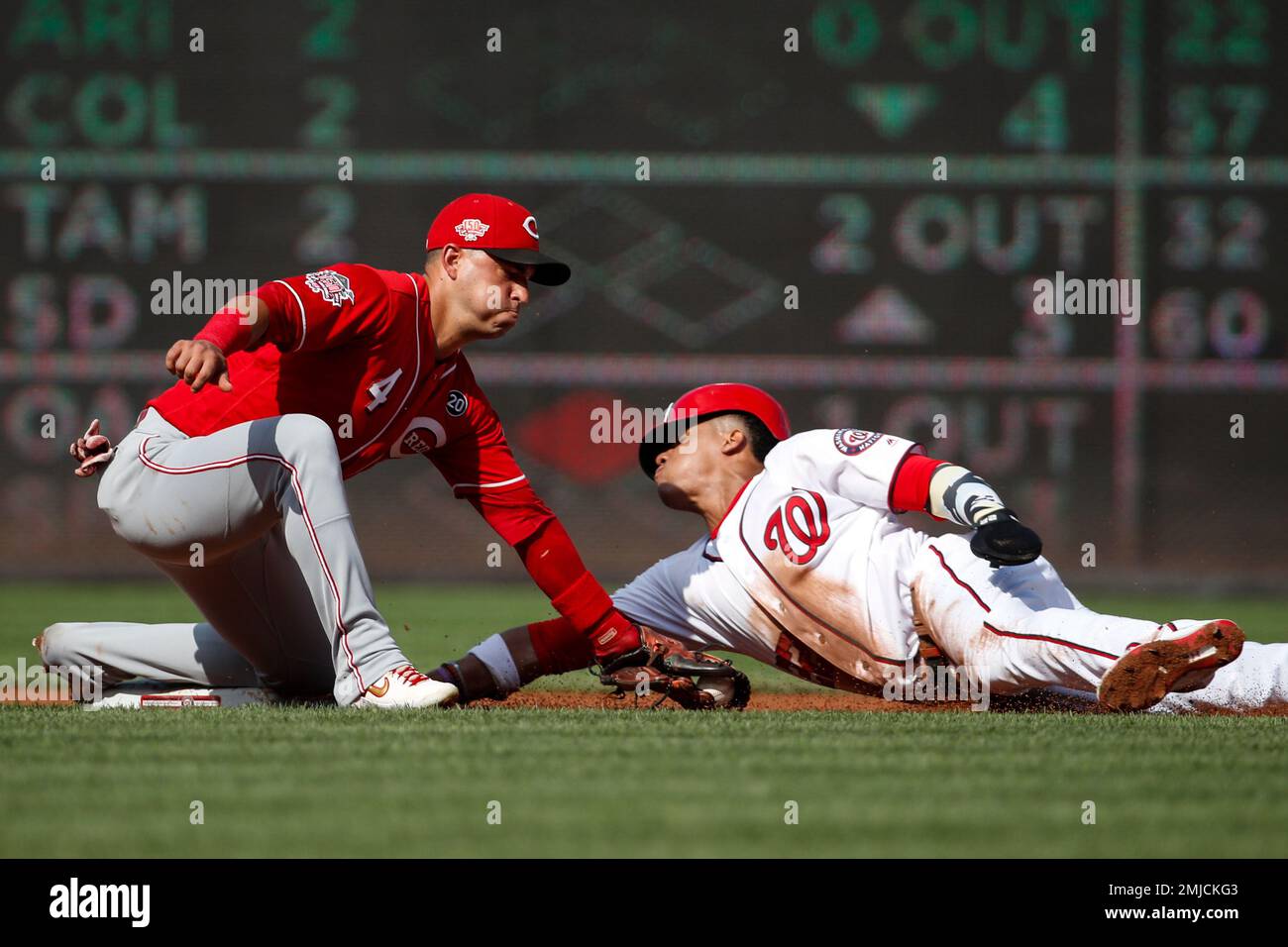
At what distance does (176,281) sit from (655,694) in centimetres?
437

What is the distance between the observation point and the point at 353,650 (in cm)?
269

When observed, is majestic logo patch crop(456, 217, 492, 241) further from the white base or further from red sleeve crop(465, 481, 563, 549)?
the white base

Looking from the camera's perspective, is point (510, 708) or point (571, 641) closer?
point (510, 708)

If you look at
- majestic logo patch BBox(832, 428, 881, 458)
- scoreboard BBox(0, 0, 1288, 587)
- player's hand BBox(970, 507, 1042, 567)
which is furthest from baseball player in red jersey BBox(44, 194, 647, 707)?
scoreboard BBox(0, 0, 1288, 587)

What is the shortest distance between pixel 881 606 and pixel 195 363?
1401 mm

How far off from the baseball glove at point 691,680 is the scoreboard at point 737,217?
384cm

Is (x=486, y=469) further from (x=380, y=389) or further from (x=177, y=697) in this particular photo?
(x=177, y=697)

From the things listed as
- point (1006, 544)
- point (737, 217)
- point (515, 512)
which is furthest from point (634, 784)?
point (737, 217)

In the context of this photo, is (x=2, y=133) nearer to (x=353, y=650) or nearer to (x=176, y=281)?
(x=176, y=281)

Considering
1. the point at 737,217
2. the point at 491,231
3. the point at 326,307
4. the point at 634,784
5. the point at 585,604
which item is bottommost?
the point at 634,784

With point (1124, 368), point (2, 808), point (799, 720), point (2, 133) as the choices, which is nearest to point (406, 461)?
point (2, 133)

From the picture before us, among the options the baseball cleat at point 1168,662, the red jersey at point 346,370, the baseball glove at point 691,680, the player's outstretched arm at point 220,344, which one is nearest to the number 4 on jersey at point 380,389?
the red jersey at point 346,370

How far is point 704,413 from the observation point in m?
3.54
